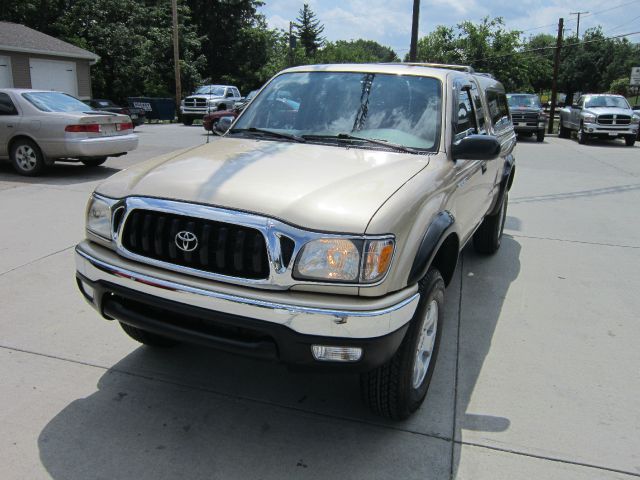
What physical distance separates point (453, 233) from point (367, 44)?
150 m

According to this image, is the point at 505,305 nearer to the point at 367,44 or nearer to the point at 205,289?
the point at 205,289

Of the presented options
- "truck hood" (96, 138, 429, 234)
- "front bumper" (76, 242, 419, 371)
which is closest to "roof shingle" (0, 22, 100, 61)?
"truck hood" (96, 138, 429, 234)

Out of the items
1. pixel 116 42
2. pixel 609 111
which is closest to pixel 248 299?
pixel 609 111

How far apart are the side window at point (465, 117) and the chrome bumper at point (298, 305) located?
1.67 metres

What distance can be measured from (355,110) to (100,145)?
7552 millimetres

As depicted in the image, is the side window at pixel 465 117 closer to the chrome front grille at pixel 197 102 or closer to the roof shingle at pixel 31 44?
the chrome front grille at pixel 197 102

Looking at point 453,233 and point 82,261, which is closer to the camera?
point 82,261

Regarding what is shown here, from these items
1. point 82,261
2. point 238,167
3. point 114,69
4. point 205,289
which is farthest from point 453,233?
point 114,69

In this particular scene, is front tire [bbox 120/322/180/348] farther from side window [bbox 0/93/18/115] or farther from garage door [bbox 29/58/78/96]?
garage door [bbox 29/58/78/96]

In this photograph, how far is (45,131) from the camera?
9727 millimetres

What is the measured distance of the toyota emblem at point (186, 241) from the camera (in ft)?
8.59

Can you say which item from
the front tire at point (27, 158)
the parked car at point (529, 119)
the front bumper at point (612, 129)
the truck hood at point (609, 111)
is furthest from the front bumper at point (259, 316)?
the parked car at point (529, 119)

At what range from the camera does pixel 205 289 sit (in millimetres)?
2564

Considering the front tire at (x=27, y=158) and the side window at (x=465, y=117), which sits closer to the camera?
the side window at (x=465, y=117)
